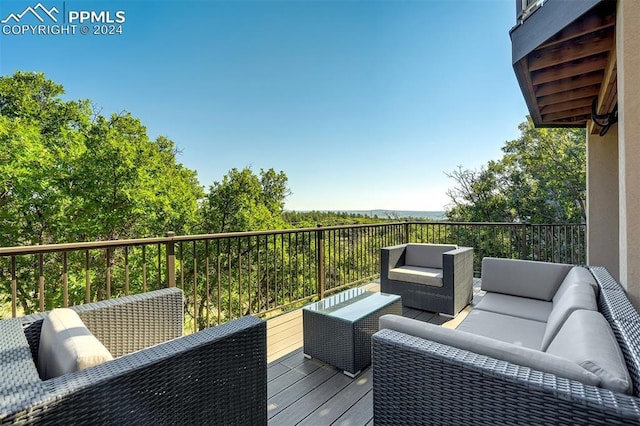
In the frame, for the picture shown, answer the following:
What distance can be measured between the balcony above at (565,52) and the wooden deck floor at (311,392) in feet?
9.34

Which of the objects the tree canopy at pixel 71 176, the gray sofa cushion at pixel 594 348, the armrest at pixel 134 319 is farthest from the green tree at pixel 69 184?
the gray sofa cushion at pixel 594 348

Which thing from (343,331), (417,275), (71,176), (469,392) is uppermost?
(71,176)

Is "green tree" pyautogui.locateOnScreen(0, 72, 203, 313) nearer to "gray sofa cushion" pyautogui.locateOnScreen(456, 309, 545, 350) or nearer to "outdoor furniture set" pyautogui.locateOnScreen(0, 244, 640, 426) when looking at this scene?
"outdoor furniture set" pyautogui.locateOnScreen(0, 244, 640, 426)

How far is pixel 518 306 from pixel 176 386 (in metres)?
2.59

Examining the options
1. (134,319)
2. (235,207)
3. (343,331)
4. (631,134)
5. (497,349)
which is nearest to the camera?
(497,349)

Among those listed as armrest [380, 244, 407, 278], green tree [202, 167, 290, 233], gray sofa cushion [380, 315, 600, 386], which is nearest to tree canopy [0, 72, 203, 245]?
green tree [202, 167, 290, 233]

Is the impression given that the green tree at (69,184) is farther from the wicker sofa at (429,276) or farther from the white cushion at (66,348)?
the white cushion at (66,348)

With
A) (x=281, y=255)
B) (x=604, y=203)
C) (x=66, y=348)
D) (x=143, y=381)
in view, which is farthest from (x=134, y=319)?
(x=281, y=255)

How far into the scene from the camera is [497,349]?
1132 millimetres

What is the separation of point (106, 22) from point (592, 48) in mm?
8903

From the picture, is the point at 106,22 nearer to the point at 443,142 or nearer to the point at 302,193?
the point at 443,142

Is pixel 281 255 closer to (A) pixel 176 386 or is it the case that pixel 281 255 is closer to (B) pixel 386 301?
(B) pixel 386 301

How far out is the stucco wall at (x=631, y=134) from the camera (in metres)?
1.53

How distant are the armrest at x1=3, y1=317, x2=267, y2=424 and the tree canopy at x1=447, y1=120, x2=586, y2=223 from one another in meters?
11.5
